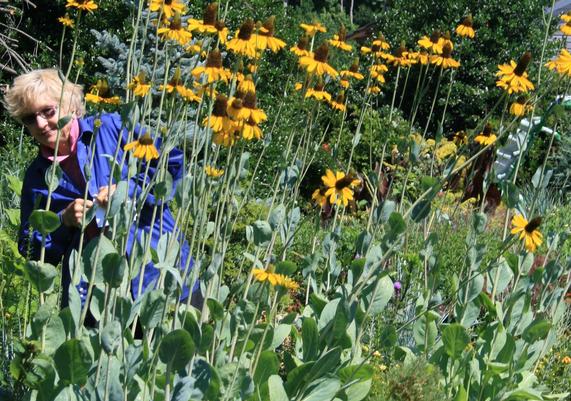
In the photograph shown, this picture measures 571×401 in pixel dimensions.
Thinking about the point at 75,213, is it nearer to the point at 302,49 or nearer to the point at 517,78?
the point at 302,49

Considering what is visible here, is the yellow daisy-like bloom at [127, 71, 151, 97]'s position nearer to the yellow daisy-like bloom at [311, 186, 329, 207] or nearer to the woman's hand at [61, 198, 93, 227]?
the woman's hand at [61, 198, 93, 227]

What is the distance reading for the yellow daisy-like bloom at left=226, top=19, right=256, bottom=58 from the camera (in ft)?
7.84

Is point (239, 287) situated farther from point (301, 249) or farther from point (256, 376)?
point (301, 249)

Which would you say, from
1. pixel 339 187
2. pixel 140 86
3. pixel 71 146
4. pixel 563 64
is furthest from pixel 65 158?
pixel 563 64

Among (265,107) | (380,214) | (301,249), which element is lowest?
(301,249)

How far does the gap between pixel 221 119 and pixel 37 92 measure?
88 centimetres

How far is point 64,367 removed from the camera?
216 centimetres

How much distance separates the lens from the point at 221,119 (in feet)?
7.39

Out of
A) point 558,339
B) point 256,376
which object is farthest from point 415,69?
point 256,376

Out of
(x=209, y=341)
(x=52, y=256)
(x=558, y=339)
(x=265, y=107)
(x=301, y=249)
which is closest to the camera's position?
(x=209, y=341)

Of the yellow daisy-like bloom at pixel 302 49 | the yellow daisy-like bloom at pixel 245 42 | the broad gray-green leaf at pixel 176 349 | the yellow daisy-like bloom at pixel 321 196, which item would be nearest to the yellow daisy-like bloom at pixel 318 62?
the yellow daisy-like bloom at pixel 302 49

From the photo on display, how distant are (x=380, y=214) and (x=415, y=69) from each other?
7004mm

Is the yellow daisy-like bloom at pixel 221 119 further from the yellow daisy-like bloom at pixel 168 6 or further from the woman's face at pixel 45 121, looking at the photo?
the woman's face at pixel 45 121

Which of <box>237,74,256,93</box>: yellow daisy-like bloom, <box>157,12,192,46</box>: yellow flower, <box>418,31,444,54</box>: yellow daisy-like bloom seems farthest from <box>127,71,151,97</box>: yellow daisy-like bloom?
<box>418,31,444,54</box>: yellow daisy-like bloom
